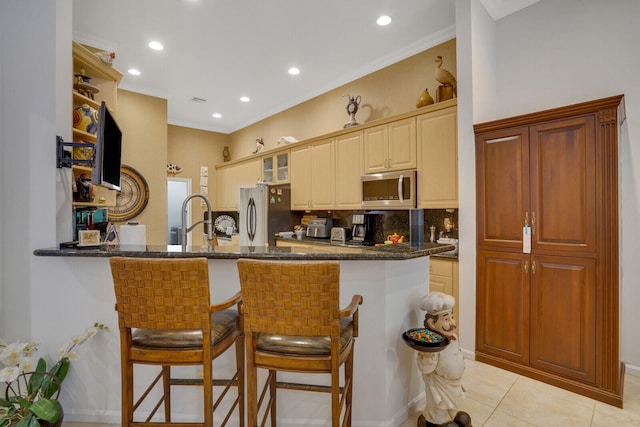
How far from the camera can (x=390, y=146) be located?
3.65 metres

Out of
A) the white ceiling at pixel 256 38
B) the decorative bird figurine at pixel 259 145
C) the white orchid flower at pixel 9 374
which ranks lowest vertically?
the white orchid flower at pixel 9 374

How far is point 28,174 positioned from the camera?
1952mm

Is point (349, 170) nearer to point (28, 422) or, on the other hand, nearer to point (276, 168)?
point (276, 168)

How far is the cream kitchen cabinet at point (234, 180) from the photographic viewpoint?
18.9 feet

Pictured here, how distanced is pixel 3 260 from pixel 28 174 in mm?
539

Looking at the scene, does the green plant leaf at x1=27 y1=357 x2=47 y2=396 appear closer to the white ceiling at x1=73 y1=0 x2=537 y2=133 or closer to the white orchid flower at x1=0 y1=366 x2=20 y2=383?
the white orchid flower at x1=0 y1=366 x2=20 y2=383

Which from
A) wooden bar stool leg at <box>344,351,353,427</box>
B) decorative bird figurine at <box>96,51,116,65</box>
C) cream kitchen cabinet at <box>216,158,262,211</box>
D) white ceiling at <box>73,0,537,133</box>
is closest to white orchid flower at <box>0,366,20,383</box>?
wooden bar stool leg at <box>344,351,353,427</box>

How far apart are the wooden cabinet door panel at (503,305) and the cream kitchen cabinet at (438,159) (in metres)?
0.67

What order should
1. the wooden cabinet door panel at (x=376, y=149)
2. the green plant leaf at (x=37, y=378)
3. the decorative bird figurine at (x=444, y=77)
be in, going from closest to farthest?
the green plant leaf at (x=37, y=378), the decorative bird figurine at (x=444, y=77), the wooden cabinet door panel at (x=376, y=149)

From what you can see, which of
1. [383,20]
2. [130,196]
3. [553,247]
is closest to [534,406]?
[553,247]

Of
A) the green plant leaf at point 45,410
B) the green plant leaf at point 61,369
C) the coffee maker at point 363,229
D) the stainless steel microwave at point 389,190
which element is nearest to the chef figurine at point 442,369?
the stainless steel microwave at point 389,190

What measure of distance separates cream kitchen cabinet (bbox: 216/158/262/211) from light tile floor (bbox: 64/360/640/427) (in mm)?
4361

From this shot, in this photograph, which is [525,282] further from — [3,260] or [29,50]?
[29,50]

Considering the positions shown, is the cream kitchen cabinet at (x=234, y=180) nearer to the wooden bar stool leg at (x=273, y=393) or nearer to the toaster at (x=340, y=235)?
the toaster at (x=340, y=235)
